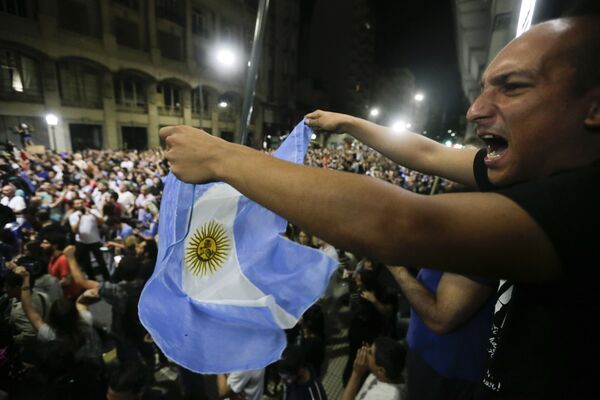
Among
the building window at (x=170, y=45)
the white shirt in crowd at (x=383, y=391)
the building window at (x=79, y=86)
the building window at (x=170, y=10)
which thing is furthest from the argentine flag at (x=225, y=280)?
the building window at (x=170, y=10)

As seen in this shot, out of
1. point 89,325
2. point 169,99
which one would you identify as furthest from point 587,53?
point 169,99

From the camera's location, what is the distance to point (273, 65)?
4484 cm

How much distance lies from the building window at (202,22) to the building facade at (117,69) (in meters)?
0.10

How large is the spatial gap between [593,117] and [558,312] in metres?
0.50

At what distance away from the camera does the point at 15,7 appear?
18844mm

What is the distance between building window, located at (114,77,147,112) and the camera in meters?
26.7

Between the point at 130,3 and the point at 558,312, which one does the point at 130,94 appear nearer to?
the point at 130,3

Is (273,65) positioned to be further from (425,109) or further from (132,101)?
(425,109)

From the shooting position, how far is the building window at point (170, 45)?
99.0 feet

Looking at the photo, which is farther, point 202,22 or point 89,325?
point 202,22

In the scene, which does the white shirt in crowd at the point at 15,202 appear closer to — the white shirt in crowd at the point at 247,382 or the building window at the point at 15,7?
the white shirt in crowd at the point at 247,382

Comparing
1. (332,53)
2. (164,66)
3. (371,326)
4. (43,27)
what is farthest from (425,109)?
(371,326)

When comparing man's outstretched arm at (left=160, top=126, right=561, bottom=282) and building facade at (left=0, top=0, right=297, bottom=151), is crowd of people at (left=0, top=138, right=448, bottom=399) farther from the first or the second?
building facade at (left=0, top=0, right=297, bottom=151)

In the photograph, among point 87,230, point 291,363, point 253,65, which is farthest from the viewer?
point 87,230
